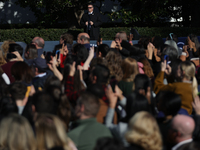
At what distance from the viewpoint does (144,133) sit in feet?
10.2

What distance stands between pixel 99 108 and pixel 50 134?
1.08 m

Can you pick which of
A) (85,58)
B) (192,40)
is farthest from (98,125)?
(192,40)

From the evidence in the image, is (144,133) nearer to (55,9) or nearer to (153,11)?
(55,9)

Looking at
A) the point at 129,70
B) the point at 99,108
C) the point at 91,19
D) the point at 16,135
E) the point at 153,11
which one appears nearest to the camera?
the point at 16,135

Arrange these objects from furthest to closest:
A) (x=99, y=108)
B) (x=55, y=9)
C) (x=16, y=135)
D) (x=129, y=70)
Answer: (x=55, y=9) < (x=129, y=70) < (x=99, y=108) < (x=16, y=135)

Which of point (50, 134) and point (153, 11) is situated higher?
point (153, 11)

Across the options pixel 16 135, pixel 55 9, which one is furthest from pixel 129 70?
pixel 55 9

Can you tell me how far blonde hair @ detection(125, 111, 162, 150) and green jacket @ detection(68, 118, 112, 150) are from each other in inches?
17.4

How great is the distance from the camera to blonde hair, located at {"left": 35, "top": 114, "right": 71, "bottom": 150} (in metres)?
3.00

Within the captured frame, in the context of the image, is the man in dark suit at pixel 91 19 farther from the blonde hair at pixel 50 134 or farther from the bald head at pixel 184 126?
the blonde hair at pixel 50 134

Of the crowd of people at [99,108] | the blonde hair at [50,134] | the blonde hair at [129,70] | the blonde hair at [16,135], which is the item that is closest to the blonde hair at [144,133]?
the crowd of people at [99,108]

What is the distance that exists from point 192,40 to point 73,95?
4.27 metres

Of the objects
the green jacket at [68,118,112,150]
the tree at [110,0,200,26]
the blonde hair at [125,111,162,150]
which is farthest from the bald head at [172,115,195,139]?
the tree at [110,0,200,26]

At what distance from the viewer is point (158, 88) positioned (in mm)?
5379
